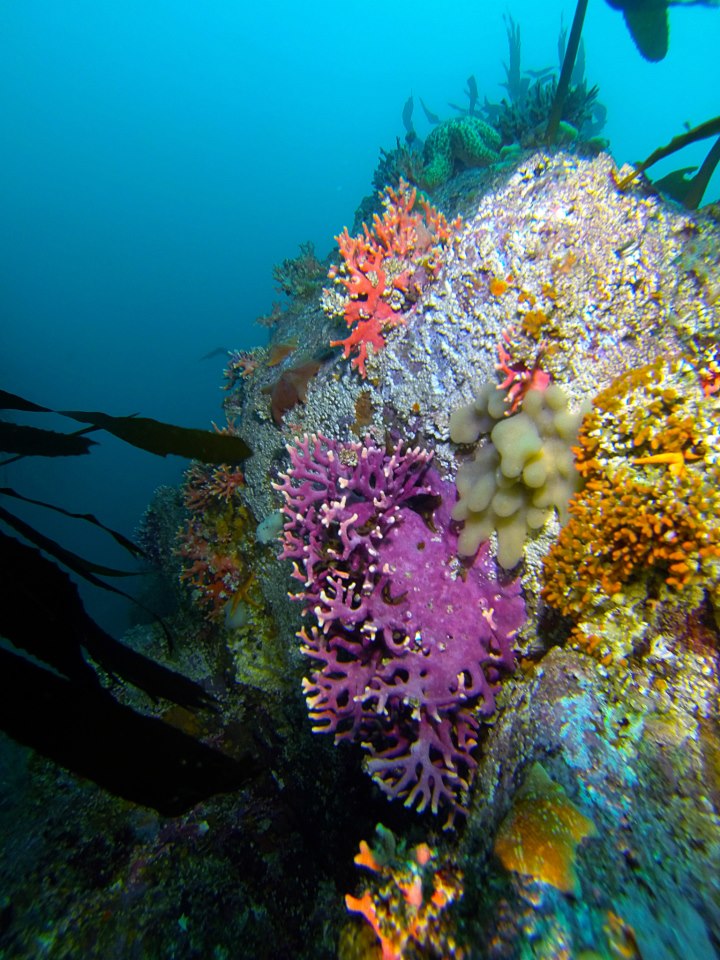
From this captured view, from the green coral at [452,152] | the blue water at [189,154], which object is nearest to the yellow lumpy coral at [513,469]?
the green coral at [452,152]

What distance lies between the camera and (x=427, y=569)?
9.32ft

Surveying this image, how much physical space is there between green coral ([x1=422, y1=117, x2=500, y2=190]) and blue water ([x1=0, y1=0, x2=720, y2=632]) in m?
59.0

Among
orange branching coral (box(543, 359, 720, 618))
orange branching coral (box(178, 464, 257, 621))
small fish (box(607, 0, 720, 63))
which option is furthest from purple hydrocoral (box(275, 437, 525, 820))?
small fish (box(607, 0, 720, 63))

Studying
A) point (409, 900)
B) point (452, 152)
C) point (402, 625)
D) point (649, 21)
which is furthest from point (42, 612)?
point (649, 21)

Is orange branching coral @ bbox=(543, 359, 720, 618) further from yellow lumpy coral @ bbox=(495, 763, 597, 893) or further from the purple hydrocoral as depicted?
yellow lumpy coral @ bbox=(495, 763, 597, 893)

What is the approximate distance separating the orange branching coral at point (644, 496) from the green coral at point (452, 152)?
15.1 feet

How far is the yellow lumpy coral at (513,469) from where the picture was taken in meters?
2.49

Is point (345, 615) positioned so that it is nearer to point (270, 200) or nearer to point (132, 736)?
point (132, 736)

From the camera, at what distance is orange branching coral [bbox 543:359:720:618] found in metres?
1.94

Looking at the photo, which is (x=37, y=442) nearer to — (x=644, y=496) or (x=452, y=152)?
(x=644, y=496)

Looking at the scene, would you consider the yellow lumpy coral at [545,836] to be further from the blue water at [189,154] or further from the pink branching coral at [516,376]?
the blue water at [189,154]

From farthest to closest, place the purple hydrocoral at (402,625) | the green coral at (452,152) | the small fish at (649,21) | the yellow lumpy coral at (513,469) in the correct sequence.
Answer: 1. the green coral at (452,152)
2. the small fish at (649,21)
3. the purple hydrocoral at (402,625)
4. the yellow lumpy coral at (513,469)

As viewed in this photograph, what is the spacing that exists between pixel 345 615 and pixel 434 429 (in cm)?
135

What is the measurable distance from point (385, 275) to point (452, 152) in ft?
12.8
